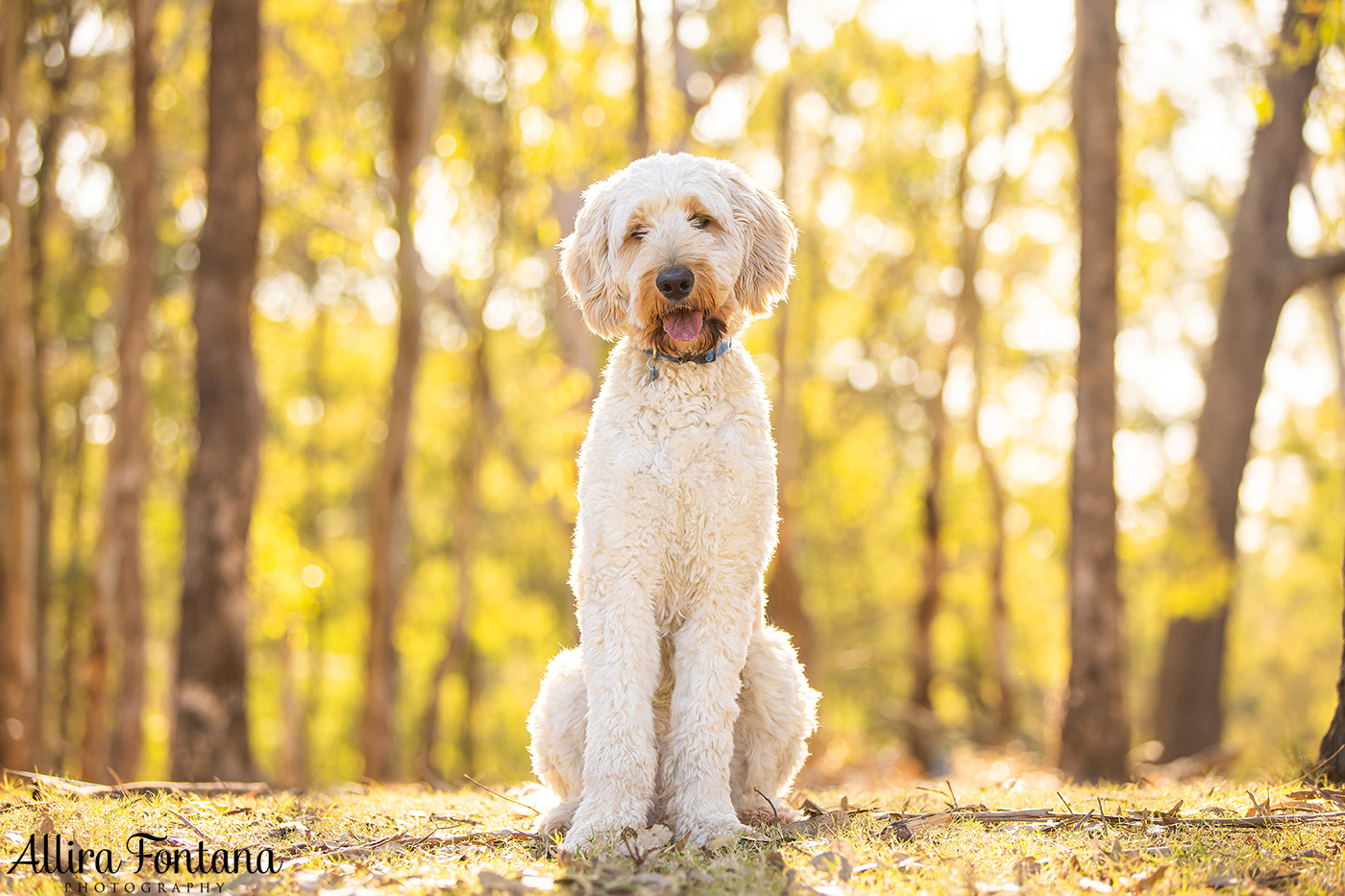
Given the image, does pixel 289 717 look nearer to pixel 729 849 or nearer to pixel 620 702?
pixel 620 702

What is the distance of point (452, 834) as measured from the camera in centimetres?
367

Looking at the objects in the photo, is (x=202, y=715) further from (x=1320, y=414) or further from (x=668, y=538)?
(x=1320, y=414)

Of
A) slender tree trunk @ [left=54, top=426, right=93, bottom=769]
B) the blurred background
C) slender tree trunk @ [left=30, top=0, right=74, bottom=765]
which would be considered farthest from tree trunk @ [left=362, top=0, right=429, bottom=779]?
slender tree trunk @ [left=54, top=426, right=93, bottom=769]

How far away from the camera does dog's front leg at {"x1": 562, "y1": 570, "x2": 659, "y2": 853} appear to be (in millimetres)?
3455

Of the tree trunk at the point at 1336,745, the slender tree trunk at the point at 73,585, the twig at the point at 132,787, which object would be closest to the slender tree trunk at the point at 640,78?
the twig at the point at 132,787

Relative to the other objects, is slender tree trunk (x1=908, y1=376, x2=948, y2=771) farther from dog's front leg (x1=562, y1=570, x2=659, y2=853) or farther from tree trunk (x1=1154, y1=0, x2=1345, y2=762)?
dog's front leg (x1=562, y1=570, x2=659, y2=853)

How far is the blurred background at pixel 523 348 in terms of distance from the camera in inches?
360

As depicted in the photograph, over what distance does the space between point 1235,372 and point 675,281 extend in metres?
8.79

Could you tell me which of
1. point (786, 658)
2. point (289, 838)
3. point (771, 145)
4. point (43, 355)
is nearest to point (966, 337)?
point (771, 145)

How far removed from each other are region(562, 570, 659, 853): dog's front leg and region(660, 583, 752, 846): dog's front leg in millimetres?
89

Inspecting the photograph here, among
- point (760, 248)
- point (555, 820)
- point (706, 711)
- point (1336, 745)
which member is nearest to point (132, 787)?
point (555, 820)

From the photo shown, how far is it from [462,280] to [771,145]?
520 centimetres

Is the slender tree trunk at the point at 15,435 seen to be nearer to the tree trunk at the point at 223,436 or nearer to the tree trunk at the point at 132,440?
the tree trunk at the point at 132,440

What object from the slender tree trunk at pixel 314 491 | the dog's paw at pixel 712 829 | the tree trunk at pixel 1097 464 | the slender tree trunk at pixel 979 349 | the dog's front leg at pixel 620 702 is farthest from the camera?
the slender tree trunk at pixel 314 491
